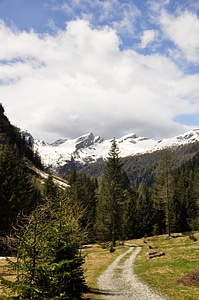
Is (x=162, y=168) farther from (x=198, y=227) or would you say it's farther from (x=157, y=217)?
(x=157, y=217)

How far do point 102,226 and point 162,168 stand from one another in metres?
24.0

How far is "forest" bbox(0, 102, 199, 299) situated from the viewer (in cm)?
1385

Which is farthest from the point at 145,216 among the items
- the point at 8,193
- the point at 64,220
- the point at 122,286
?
the point at 64,220

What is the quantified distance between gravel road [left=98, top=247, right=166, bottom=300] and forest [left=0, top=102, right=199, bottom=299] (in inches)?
137

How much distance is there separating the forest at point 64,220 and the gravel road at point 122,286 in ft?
11.4

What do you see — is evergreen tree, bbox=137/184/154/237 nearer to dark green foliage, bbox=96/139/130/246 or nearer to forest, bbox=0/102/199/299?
forest, bbox=0/102/199/299

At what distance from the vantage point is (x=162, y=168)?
67500mm

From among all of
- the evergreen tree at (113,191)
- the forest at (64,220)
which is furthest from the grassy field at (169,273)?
the evergreen tree at (113,191)

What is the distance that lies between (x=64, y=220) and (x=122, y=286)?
1109 cm

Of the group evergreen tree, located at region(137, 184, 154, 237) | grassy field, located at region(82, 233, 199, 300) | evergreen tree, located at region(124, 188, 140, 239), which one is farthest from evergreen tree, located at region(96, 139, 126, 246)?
evergreen tree, located at region(137, 184, 154, 237)

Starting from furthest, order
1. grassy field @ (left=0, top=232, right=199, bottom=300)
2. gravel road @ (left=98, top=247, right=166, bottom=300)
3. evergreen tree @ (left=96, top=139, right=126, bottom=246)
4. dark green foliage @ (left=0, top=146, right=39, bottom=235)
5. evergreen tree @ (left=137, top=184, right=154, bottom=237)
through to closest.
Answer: evergreen tree @ (left=137, top=184, right=154, bottom=237) → evergreen tree @ (left=96, top=139, right=126, bottom=246) → dark green foliage @ (left=0, top=146, right=39, bottom=235) → grassy field @ (left=0, top=232, right=199, bottom=300) → gravel road @ (left=98, top=247, right=166, bottom=300)

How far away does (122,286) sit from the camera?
25.2m

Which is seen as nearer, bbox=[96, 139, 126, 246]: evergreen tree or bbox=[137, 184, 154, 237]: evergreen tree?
bbox=[96, 139, 126, 246]: evergreen tree

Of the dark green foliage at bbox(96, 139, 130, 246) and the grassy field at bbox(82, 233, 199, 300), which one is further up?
the dark green foliage at bbox(96, 139, 130, 246)
